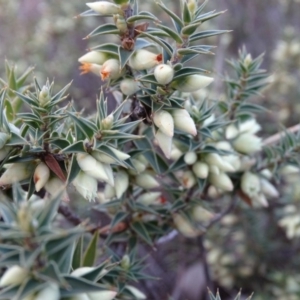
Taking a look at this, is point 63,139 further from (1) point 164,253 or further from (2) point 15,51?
(2) point 15,51

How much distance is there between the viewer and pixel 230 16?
4.28 metres

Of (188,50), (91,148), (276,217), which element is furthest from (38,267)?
(276,217)

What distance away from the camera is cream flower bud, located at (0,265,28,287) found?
717 millimetres

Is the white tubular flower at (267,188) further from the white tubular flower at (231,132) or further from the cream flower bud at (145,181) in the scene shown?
the cream flower bud at (145,181)

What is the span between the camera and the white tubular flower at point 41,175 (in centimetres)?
111

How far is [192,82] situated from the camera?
3.73 ft

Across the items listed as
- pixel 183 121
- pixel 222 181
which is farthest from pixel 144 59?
pixel 222 181

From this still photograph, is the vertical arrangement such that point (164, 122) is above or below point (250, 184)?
above

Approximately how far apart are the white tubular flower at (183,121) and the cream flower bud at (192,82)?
0.06m

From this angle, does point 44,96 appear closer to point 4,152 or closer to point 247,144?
point 4,152

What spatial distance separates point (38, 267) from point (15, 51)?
3.76m

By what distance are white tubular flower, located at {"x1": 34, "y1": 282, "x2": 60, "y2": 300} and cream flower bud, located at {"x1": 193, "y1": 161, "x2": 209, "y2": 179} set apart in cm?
76

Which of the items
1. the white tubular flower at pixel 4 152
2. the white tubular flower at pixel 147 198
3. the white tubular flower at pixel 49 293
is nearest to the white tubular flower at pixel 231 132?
the white tubular flower at pixel 147 198

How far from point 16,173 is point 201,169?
56 centimetres
